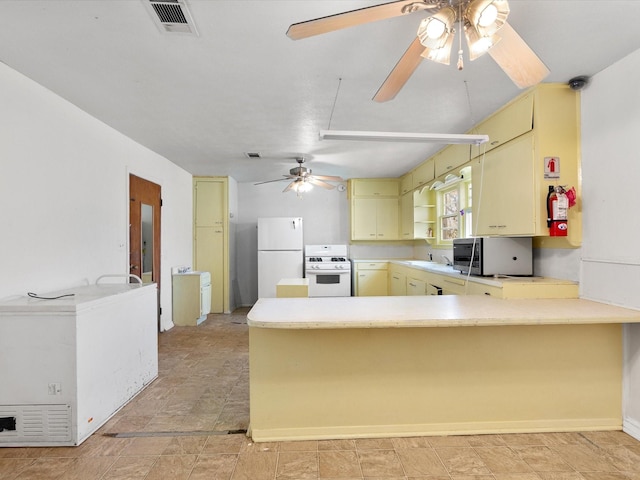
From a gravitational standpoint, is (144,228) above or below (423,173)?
below

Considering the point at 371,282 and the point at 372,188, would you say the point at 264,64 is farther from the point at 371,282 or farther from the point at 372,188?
the point at 371,282

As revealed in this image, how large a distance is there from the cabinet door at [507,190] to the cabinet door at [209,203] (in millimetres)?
3820

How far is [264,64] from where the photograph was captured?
2.03 meters

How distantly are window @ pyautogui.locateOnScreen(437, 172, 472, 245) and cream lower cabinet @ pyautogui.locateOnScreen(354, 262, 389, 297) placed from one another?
113cm

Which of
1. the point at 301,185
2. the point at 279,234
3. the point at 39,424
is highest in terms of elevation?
the point at 301,185

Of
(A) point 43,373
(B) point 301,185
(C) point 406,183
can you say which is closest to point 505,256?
(B) point 301,185

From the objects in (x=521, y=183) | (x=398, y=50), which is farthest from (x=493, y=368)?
(x=398, y=50)

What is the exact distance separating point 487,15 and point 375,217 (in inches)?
179

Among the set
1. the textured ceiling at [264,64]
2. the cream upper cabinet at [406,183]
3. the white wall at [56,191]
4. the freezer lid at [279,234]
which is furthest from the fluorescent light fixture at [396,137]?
the freezer lid at [279,234]

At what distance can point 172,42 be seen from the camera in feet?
5.96

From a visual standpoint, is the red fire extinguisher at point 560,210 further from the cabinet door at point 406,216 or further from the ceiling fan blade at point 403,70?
the cabinet door at point 406,216

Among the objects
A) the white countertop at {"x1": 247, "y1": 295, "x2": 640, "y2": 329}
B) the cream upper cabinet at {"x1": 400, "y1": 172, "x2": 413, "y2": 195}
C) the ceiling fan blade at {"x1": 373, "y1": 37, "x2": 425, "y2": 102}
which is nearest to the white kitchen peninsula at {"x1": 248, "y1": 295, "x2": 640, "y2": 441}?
the white countertop at {"x1": 247, "y1": 295, "x2": 640, "y2": 329}

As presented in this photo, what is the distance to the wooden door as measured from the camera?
11.7 feet

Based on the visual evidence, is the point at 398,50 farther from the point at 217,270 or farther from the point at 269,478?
the point at 217,270
